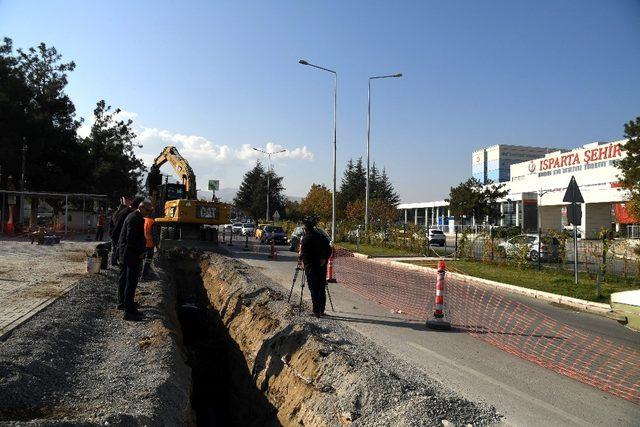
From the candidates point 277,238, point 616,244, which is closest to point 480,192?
point 277,238

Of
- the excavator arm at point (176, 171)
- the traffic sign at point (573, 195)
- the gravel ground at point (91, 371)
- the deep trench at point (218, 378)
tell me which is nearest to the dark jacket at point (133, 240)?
the gravel ground at point (91, 371)

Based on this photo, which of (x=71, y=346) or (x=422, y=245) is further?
(x=422, y=245)

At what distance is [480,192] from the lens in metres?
47.6

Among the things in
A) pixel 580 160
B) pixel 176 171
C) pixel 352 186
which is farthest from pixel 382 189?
pixel 176 171

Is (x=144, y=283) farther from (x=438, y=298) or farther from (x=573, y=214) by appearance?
(x=573, y=214)

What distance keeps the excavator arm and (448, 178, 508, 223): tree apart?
94.0 ft

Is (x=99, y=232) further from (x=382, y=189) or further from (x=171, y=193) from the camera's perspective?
(x=382, y=189)

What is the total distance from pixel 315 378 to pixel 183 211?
17.2 m

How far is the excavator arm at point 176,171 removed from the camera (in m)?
24.6

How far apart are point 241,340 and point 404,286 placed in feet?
23.5

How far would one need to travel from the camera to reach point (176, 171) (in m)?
26.3

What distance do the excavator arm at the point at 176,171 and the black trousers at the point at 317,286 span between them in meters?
15.7

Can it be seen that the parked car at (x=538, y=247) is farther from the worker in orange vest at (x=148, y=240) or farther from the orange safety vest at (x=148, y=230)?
the orange safety vest at (x=148, y=230)

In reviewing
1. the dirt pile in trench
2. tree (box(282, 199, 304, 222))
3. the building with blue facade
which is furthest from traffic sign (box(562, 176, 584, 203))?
the building with blue facade
